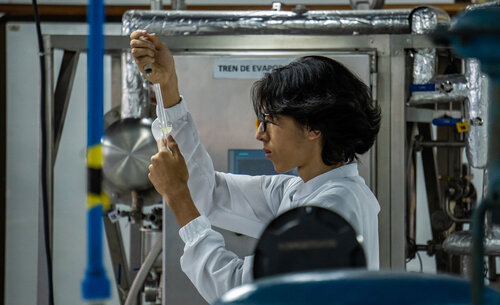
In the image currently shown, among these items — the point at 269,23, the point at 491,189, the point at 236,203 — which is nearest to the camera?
the point at 491,189

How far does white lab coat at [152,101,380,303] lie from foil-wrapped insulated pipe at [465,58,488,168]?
34.5 inches

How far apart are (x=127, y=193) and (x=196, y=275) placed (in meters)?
1.24

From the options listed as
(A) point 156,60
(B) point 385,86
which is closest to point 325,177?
(A) point 156,60

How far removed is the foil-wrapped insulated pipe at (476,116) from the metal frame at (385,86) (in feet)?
0.59

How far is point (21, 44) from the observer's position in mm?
3854

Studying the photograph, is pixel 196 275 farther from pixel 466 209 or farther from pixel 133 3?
pixel 133 3

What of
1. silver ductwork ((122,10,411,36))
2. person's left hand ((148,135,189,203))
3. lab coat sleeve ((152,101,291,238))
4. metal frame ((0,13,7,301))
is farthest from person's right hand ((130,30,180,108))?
metal frame ((0,13,7,301))

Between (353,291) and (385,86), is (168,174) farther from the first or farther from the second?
(385,86)

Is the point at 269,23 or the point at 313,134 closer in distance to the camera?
the point at 313,134

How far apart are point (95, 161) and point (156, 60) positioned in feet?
3.10

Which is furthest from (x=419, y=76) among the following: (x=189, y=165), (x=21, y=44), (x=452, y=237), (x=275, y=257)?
(x=21, y=44)

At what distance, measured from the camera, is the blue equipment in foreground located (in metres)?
0.63

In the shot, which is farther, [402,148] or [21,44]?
[21,44]

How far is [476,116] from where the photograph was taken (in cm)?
238
